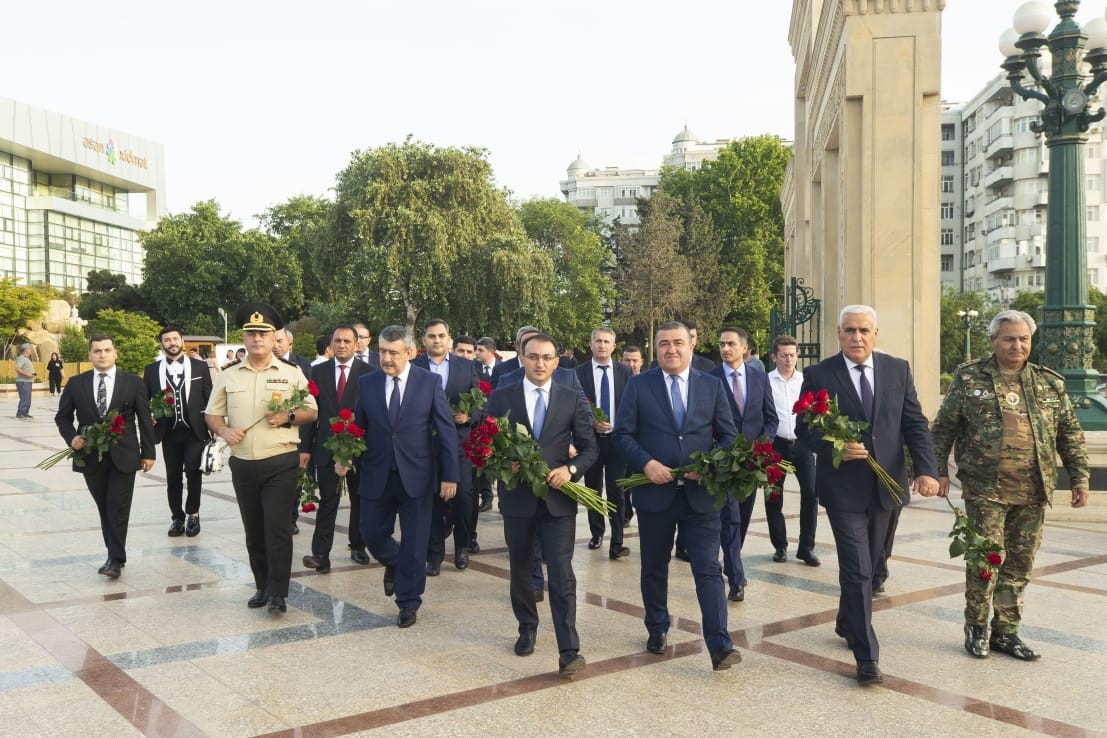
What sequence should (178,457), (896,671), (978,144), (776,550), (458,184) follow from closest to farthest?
(896,671) → (776,550) → (178,457) → (458,184) → (978,144)

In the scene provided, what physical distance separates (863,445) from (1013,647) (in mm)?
1521

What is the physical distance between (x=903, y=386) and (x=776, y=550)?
331cm

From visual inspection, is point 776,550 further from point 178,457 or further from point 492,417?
point 178,457

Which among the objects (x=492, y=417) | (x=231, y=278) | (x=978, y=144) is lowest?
(x=492, y=417)

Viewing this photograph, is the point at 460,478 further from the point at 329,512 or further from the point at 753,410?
the point at 753,410

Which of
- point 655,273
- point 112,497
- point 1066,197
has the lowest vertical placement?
point 112,497

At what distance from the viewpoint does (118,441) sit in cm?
793

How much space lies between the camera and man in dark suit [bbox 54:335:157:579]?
790 centimetres

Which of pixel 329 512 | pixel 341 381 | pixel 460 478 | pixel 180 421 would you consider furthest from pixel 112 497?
pixel 460 478

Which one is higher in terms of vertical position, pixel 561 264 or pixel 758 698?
pixel 561 264

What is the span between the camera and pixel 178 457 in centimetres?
977

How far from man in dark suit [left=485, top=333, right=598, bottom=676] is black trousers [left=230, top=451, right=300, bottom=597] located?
165 centimetres

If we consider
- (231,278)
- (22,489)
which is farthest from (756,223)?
(22,489)

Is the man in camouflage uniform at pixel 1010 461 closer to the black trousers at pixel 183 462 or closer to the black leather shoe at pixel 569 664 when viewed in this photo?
the black leather shoe at pixel 569 664
